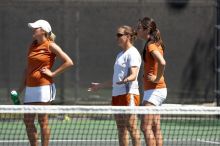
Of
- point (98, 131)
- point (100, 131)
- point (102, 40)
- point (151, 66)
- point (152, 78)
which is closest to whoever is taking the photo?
point (152, 78)

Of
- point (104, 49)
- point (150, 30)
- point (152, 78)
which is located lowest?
point (152, 78)

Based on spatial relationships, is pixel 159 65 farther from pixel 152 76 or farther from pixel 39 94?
pixel 39 94

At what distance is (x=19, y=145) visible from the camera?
32.4 feet

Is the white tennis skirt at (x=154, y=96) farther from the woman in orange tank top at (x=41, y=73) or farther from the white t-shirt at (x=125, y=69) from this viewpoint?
the woman in orange tank top at (x=41, y=73)

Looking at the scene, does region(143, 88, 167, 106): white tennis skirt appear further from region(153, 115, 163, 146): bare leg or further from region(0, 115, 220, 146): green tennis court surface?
region(0, 115, 220, 146): green tennis court surface

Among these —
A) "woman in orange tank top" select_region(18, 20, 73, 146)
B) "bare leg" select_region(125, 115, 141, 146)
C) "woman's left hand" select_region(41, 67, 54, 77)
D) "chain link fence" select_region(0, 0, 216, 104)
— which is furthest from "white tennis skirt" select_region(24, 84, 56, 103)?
"chain link fence" select_region(0, 0, 216, 104)

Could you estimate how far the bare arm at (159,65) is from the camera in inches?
302

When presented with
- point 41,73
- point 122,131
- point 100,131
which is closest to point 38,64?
point 41,73

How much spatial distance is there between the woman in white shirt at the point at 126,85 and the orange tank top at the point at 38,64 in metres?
0.69

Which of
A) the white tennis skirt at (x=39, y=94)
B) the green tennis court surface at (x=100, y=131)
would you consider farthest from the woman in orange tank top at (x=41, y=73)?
the green tennis court surface at (x=100, y=131)

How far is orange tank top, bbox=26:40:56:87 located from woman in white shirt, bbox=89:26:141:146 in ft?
2.28

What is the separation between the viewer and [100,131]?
12.0 m

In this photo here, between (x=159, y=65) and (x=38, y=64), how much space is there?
122cm

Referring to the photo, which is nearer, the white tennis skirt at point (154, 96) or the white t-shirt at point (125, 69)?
the white tennis skirt at point (154, 96)
